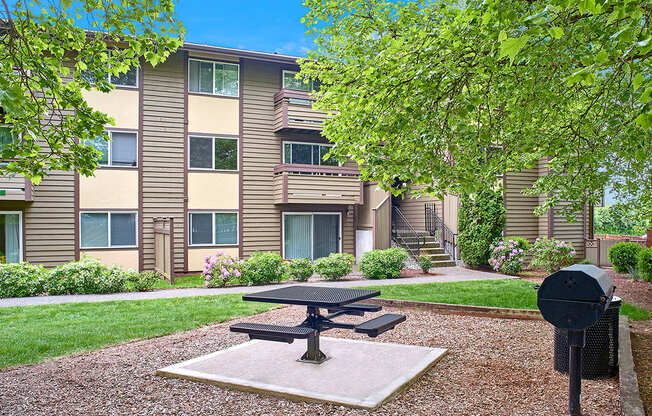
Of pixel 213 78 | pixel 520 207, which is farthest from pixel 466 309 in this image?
pixel 213 78

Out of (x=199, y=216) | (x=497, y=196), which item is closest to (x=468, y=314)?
(x=497, y=196)

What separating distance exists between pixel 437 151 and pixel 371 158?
0.93 meters

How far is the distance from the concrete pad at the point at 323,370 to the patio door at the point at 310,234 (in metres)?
12.1

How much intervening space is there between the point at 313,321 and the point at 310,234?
44.0ft

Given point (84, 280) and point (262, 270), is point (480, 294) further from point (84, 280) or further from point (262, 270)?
point (84, 280)

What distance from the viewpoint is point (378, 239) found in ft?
58.2

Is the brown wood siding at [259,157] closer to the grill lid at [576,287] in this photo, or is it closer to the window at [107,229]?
the window at [107,229]

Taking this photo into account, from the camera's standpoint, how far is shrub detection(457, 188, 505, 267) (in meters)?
16.7

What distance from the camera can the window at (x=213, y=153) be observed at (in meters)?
17.4

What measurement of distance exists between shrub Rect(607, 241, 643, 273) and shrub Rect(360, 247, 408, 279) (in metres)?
6.73

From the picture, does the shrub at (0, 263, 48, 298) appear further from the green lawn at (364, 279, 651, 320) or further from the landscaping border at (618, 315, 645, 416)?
the landscaping border at (618, 315, 645, 416)

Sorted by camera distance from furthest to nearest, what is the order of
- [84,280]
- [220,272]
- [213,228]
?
[213,228] → [220,272] → [84,280]

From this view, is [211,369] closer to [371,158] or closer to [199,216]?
[371,158]

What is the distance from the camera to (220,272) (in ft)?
44.4
